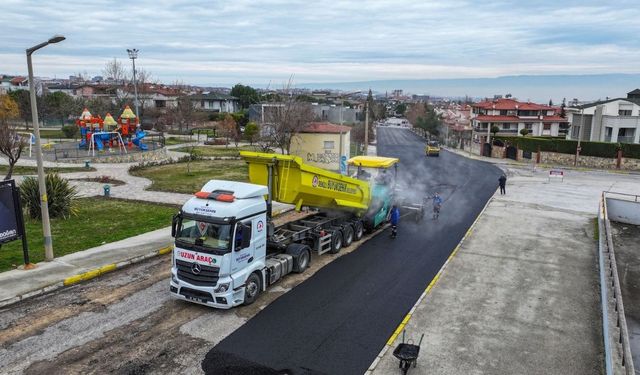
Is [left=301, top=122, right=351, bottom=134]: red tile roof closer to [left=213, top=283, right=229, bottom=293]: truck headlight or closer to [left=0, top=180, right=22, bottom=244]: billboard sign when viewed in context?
[left=0, top=180, right=22, bottom=244]: billboard sign

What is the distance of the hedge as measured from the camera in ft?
168

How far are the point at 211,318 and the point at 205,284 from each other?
944 millimetres

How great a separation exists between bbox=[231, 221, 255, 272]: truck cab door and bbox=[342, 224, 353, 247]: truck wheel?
6.68m

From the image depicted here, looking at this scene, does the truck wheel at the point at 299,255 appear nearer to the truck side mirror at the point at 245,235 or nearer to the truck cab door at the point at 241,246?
the truck cab door at the point at 241,246

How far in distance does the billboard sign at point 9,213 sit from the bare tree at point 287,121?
27.0m

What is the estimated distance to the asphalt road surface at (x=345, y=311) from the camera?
10758 mm

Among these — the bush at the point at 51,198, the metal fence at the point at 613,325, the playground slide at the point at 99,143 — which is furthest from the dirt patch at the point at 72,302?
the playground slide at the point at 99,143

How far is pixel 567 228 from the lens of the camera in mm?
23953

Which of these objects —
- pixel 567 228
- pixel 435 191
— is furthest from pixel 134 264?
pixel 435 191

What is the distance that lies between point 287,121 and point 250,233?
107 feet

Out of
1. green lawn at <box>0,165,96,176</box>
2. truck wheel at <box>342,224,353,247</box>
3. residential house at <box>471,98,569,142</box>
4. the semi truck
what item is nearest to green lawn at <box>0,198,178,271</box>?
the semi truck

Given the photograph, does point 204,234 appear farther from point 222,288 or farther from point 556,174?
point 556,174

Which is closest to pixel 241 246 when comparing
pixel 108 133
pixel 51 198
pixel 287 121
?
pixel 51 198

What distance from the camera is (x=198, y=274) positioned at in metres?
12.7
